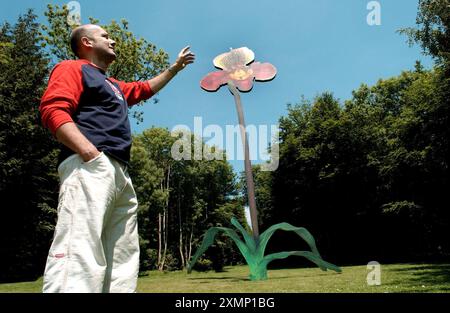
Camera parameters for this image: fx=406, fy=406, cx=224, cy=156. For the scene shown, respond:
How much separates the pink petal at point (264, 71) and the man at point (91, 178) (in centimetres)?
1008

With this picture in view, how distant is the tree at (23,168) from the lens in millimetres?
18250

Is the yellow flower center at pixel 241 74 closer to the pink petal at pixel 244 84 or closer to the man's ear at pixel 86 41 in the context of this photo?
the pink petal at pixel 244 84

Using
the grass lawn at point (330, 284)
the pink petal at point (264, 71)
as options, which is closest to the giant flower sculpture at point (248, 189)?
the pink petal at point (264, 71)

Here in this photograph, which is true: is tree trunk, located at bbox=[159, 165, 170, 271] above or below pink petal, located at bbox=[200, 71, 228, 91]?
below

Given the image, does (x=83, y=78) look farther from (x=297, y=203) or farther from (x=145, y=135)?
(x=145, y=135)

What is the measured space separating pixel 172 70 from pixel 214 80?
9704 mm

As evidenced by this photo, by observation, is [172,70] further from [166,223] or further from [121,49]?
[166,223]

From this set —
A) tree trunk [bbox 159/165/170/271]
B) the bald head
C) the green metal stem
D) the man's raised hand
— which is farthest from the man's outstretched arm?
tree trunk [bbox 159/165/170/271]

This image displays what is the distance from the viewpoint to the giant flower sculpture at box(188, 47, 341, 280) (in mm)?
11047

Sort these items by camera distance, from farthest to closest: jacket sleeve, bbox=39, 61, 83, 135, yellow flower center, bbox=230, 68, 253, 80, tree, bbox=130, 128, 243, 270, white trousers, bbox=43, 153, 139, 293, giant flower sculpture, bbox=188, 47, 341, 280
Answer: tree, bbox=130, 128, 243, 270 → yellow flower center, bbox=230, 68, 253, 80 → giant flower sculpture, bbox=188, 47, 341, 280 → jacket sleeve, bbox=39, 61, 83, 135 → white trousers, bbox=43, 153, 139, 293

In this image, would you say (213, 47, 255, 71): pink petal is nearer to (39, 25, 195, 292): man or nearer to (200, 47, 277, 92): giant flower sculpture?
(200, 47, 277, 92): giant flower sculpture

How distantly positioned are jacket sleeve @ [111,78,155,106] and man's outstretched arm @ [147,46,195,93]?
33 mm

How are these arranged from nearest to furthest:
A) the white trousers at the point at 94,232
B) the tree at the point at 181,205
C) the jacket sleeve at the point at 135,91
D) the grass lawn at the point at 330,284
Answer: the white trousers at the point at 94,232
the jacket sleeve at the point at 135,91
the grass lawn at the point at 330,284
the tree at the point at 181,205

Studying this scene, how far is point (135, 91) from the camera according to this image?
242 cm
